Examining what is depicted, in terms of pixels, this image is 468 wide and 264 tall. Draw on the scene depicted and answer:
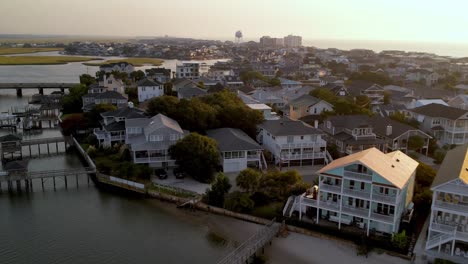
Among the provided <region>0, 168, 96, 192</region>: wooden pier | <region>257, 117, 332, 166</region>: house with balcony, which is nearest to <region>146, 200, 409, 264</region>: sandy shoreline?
<region>257, 117, 332, 166</region>: house with balcony

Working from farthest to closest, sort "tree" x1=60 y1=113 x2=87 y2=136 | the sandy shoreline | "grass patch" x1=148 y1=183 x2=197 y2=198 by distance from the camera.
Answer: "tree" x1=60 y1=113 x2=87 y2=136
"grass patch" x1=148 y1=183 x2=197 y2=198
the sandy shoreline

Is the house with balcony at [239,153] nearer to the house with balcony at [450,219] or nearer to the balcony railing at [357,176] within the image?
the balcony railing at [357,176]

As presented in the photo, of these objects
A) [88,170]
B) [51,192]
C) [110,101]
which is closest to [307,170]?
[88,170]

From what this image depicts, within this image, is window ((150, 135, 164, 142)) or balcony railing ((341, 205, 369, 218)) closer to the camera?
balcony railing ((341, 205, 369, 218))

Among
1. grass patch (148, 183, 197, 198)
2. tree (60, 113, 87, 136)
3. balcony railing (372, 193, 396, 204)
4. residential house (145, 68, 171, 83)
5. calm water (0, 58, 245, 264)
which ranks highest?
residential house (145, 68, 171, 83)

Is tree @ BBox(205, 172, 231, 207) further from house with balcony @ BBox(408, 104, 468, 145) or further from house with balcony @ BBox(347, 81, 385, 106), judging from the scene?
house with balcony @ BBox(347, 81, 385, 106)
